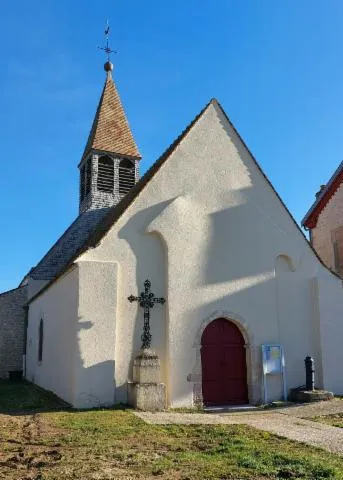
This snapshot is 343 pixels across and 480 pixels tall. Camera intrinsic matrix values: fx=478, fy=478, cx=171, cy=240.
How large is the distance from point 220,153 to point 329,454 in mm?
9013

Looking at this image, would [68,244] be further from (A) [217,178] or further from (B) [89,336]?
(B) [89,336]

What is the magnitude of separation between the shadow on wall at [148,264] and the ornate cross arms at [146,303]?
0.37ft

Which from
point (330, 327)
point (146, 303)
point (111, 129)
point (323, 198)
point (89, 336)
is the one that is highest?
point (111, 129)

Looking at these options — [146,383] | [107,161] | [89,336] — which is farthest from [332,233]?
[107,161]

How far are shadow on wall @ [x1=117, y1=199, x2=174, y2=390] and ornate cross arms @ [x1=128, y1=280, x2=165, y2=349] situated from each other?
0.11 metres

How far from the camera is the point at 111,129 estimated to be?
25391mm

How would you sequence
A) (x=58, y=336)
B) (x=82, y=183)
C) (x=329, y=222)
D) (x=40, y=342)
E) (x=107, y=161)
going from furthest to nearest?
Answer: (x=82, y=183), (x=107, y=161), (x=329, y=222), (x=40, y=342), (x=58, y=336)

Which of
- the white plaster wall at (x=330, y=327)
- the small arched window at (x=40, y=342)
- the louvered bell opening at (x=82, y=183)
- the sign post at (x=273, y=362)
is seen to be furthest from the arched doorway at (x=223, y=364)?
the louvered bell opening at (x=82, y=183)

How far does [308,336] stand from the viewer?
1320cm

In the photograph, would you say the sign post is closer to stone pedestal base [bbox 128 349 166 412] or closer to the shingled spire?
stone pedestal base [bbox 128 349 166 412]

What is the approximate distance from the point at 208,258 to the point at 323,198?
851 cm

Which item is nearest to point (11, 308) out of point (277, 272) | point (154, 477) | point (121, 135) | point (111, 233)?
point (121, 135)

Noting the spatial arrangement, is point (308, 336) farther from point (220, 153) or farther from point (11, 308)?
point (11, 308)

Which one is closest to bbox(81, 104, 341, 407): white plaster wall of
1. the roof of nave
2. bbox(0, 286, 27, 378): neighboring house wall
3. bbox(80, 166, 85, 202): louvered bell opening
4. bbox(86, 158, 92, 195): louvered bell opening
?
the roof of nave
